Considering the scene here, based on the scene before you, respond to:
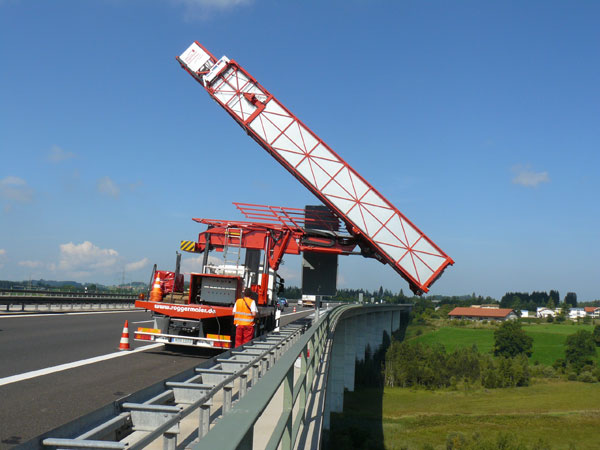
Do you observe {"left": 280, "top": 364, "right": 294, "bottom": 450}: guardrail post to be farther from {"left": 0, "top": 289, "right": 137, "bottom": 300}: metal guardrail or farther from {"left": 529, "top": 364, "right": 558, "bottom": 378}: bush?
{"left": 529, "top": 364, "right": 558, "bottom": 378}: bush

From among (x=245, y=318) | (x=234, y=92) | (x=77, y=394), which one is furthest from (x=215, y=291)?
(x=234, y=92)

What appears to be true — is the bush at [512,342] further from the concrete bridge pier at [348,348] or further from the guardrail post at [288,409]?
the guardrail post at [288,409]

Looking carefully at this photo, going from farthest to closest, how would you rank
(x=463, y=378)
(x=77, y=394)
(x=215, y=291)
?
(x=463, y=378), (x=215, y=291), (x=77, y=394)

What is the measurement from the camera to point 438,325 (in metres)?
140

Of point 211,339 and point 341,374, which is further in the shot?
point 341,374

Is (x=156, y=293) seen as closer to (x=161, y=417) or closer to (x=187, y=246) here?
(x=187, y=246)

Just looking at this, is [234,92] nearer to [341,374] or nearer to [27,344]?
[27,344]

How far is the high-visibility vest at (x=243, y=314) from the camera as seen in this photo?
1377cm

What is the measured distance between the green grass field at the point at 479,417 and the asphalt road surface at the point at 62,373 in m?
29.5

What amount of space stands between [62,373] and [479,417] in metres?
50.9

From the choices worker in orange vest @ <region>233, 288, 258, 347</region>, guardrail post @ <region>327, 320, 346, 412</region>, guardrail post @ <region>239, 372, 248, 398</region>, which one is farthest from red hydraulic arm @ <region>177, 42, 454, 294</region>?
guardrail post @ <region>239, 372, 248, 398</region>

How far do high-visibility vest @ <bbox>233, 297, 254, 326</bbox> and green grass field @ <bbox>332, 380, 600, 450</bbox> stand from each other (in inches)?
1179

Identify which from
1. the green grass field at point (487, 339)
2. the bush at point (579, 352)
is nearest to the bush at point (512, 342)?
the green grass field at point (487, 339)

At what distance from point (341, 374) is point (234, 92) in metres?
19.6
